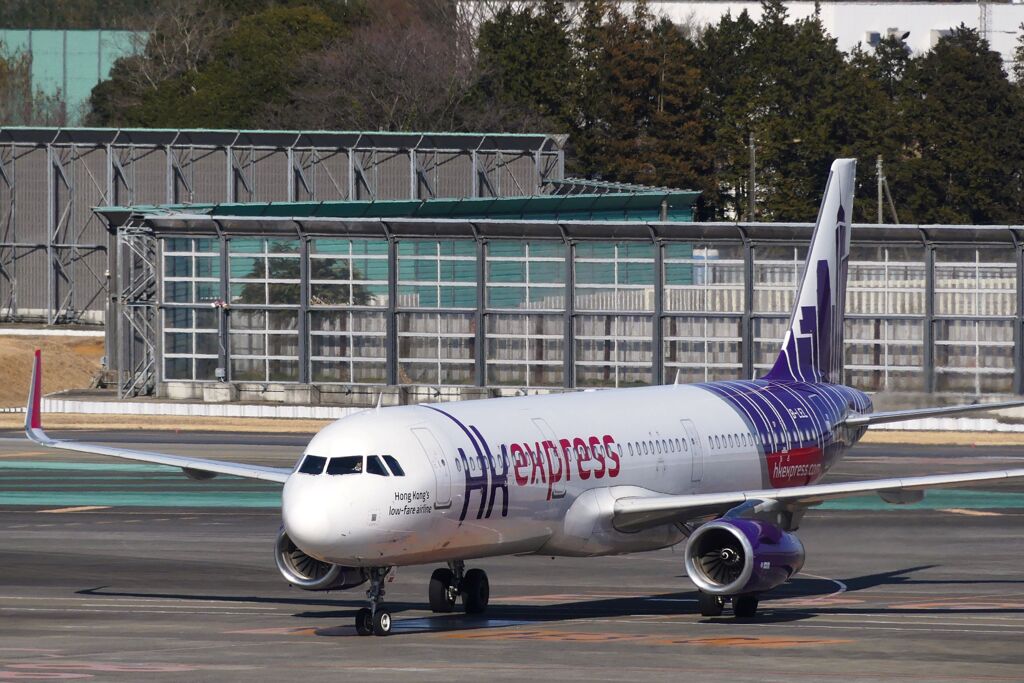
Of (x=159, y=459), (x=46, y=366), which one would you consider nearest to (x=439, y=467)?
(x=159, y=459)

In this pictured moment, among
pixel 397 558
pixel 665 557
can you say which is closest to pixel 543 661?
pixel 397 558

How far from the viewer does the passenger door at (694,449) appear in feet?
128

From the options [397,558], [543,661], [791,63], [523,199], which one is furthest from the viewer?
[791,63]

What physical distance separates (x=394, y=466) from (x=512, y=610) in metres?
6.23

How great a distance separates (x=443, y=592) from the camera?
115ft

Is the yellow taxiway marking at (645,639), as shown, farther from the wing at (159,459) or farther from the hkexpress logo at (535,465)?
the wing at (159,459)

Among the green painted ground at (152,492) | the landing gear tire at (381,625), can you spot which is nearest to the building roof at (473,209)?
the green painted ground at (152,492)

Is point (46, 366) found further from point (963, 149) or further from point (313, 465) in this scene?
point (963, 149)

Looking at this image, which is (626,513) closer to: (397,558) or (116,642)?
(397,558)

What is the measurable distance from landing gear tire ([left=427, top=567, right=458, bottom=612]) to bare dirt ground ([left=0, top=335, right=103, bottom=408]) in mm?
65447

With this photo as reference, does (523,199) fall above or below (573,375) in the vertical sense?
above

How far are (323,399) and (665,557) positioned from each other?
44.8m

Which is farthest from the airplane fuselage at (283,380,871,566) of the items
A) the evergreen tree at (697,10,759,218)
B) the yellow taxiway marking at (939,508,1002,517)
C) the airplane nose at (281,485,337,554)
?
the evergreen tree at (697,10,759,218)

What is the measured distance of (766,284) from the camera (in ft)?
275
